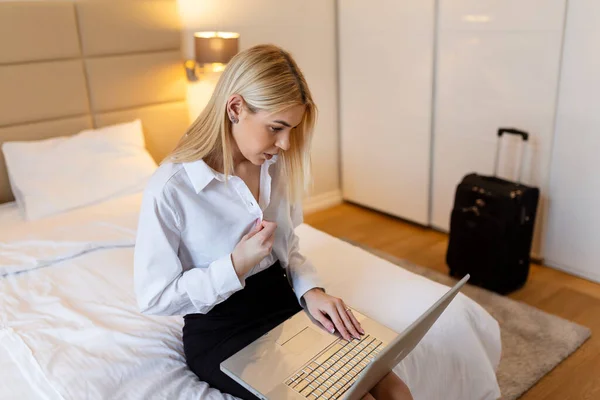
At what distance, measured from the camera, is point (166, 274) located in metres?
1.37

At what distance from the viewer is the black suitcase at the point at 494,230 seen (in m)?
2.69

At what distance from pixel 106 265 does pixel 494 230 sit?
1778mm

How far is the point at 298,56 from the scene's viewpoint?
11.7 feet

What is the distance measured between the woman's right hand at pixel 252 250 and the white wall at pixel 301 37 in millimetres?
2067

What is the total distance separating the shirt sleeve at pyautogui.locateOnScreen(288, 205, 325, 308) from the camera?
1615 millimetres

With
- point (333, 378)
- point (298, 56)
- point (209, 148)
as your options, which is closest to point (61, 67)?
point (298, 56)

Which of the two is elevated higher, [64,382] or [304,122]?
[304,122]

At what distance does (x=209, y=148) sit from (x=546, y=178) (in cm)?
207

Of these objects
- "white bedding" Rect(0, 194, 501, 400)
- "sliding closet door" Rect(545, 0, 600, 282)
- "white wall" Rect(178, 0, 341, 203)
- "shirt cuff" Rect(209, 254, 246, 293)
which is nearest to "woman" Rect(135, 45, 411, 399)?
"shirt cuff" Rect(209, 254, 246, 293)

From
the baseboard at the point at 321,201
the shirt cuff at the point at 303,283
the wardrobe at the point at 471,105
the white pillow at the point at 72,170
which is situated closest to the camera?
the shirt cuff at the point at 303,283

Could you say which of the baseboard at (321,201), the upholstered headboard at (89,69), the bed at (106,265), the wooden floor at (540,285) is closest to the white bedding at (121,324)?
the bed at (106,265)

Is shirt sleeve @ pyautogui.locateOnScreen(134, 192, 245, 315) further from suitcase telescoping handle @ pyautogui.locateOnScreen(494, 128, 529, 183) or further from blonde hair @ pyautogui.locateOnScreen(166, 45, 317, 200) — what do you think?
suitcase telescoping handle @ pyautogui.locateOnScreen(494, 128, 529, 183)

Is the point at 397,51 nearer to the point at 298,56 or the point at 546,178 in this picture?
the point at 298,56

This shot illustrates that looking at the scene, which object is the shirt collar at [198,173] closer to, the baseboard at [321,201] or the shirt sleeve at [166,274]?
the shirt sleeve at [166,274]
